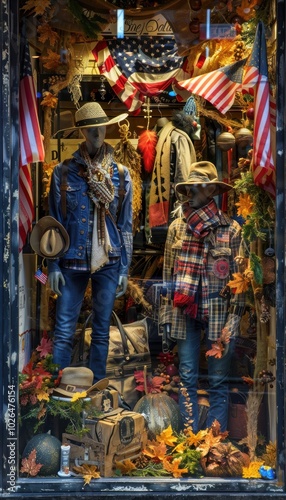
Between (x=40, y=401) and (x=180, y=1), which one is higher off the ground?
(x=180, y=1)

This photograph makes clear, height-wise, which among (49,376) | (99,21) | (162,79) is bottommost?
(49,376)

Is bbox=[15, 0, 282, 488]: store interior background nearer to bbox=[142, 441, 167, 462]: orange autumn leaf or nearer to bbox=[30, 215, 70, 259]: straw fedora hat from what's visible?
bbox=[30, 215, 70, 259]: straw fedora hat

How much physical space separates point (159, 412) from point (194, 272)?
0.92m

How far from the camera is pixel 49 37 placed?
15.6ft

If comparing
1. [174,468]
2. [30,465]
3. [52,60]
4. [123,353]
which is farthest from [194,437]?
[52,60]

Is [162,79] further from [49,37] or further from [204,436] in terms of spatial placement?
[204,436]

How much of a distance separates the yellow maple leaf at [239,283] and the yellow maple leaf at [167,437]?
38.6 inches

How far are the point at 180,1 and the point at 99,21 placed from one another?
0.53 meters

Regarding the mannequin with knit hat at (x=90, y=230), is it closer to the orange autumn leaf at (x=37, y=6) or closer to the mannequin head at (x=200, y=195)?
the mannequin head at (x=200, y=195)

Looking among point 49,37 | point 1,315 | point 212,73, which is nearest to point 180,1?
point 212,73

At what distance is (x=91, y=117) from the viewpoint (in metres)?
4.75

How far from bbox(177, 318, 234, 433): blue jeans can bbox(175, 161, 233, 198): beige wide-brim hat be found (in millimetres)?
866

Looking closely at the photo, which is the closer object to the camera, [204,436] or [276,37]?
[276,37]

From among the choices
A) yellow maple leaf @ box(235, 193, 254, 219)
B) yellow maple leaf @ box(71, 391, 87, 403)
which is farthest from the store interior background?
yellow maple leaf @ box(71, 391, 87, 403)
